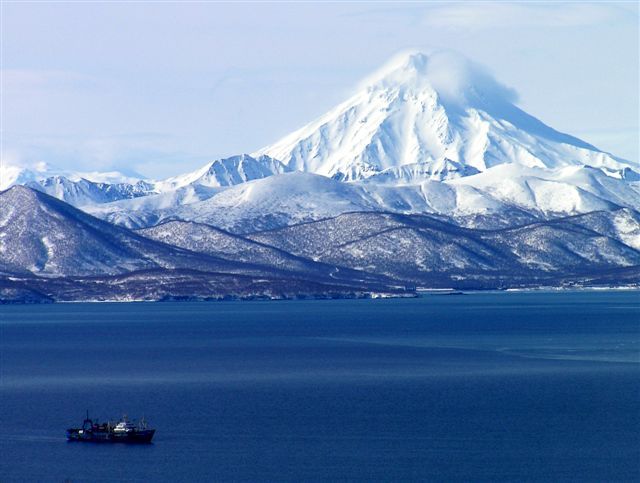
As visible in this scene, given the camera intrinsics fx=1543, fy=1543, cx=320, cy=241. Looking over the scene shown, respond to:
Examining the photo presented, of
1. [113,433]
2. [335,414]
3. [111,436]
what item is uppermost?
[113,433]

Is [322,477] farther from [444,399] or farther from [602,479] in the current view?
[444,399]

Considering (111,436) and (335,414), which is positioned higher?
(111,436)

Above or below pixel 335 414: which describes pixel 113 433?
above

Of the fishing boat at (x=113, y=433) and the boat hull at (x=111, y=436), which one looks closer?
the boat hull at (x=111, y=436)

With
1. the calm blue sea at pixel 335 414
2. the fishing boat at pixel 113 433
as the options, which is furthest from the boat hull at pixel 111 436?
the calm blue sea at pixel 335 414

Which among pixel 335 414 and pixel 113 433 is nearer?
pixel 113 433

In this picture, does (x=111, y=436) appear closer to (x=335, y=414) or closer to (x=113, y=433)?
(x=113, y=433)

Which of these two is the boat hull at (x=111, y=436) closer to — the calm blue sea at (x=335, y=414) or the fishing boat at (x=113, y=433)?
the fishing boat at (x=113, y=433)

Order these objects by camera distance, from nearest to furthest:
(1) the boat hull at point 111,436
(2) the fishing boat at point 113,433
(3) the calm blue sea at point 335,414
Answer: (3) the calm blue sea at point 335,414
(1) the boat hull at point 111,436
(2) the fishing boat at point 113,433

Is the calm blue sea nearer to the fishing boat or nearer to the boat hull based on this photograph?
the boat hull

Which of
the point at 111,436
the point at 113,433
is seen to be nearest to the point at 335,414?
the point at 113,433

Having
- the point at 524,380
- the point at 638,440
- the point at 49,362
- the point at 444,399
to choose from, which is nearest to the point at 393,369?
the point at 524,380
